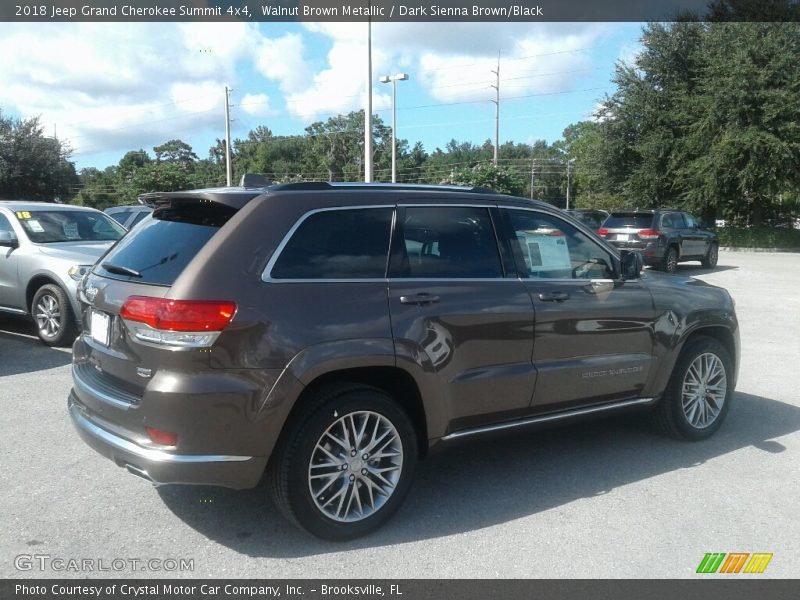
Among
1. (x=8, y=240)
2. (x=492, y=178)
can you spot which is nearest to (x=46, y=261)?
(x=8, y=240)

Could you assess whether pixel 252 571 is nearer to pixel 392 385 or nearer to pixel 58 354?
pixel 392 385

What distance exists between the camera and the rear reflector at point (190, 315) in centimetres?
333

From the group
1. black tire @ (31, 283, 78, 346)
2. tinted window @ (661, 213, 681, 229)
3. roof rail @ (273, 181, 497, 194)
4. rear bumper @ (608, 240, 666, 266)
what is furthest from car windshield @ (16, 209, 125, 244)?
tinted window @ (661, 213, 681, 229)

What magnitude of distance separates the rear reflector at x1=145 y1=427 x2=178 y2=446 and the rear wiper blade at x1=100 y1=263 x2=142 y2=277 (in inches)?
33.8

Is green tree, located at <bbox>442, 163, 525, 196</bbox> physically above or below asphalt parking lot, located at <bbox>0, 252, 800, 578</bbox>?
above

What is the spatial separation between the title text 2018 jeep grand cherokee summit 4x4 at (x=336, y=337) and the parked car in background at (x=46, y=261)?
4.59 m

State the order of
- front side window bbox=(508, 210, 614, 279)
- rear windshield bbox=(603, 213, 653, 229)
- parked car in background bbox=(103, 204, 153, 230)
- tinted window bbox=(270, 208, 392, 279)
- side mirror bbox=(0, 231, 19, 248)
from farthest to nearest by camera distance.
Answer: rear windshield bbox=(603, 213, 653, 229)
parked car in background bbox=(103, 204, 153, 230)
side mirror bbox=(0, 231, 19, 248)
front side window bbox=(508, 210, 614, 279)
tinted window bbox=(270, 208, 392, 279)

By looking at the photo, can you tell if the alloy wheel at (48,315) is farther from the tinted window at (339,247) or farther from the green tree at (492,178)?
the green tree at (492,178)

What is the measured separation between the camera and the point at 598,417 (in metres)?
4.84

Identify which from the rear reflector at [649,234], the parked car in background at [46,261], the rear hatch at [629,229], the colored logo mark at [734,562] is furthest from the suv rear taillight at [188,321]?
the rear reflector at [649,234]

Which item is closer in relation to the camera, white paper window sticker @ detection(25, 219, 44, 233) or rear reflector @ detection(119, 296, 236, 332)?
rear reflector @ detection(119, 296, 236, 332)

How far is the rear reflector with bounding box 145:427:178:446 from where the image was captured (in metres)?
3.34
